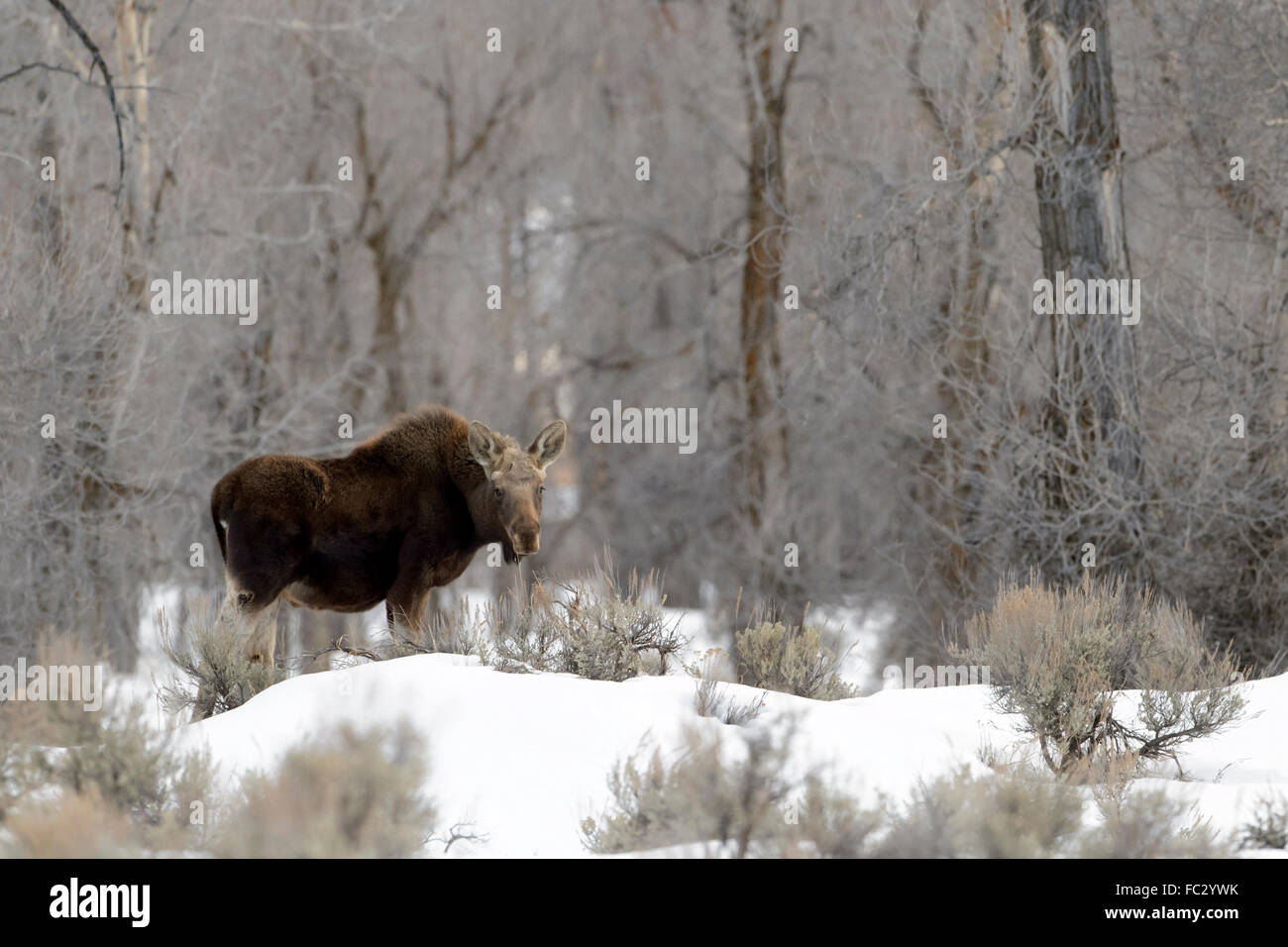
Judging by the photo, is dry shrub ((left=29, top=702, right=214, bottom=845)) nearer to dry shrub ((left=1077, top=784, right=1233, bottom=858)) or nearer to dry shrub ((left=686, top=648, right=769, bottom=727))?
dry shrub ((left=686, top=648, right=769, bottom=727))

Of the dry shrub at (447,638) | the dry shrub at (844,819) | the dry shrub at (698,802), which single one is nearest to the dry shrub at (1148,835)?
the dry shrub at (844,819)

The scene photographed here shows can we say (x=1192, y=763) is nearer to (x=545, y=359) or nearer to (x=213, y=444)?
(x=213, y=444)

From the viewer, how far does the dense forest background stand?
16.0 meters

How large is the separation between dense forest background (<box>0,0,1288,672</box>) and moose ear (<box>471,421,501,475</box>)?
3.09m

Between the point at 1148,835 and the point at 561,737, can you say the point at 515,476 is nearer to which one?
the point at 561,737

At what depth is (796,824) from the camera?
20.1ft

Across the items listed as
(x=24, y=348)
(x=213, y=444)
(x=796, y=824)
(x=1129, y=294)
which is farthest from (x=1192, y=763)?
(x=213, y=444)

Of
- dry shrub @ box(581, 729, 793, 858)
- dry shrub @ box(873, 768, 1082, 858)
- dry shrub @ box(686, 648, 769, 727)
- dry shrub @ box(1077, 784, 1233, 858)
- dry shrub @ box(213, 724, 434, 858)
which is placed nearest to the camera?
dry shrub @ box(213, 724, 434, 858)

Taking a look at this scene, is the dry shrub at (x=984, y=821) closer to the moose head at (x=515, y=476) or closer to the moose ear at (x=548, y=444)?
the moose head at (x=515, y=476)

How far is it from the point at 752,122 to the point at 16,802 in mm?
22509

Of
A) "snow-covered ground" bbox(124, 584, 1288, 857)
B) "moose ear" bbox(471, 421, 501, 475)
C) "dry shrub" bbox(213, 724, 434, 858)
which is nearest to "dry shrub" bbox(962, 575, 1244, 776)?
"snow-covered ground" bbox(124, 584, 1288, 857)

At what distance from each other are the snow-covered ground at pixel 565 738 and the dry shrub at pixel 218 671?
0.63 m

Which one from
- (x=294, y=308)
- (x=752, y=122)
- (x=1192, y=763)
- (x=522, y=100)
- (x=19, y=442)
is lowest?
(x=1192, y=763)

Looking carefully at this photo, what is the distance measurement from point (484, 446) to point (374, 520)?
91 centimetres
